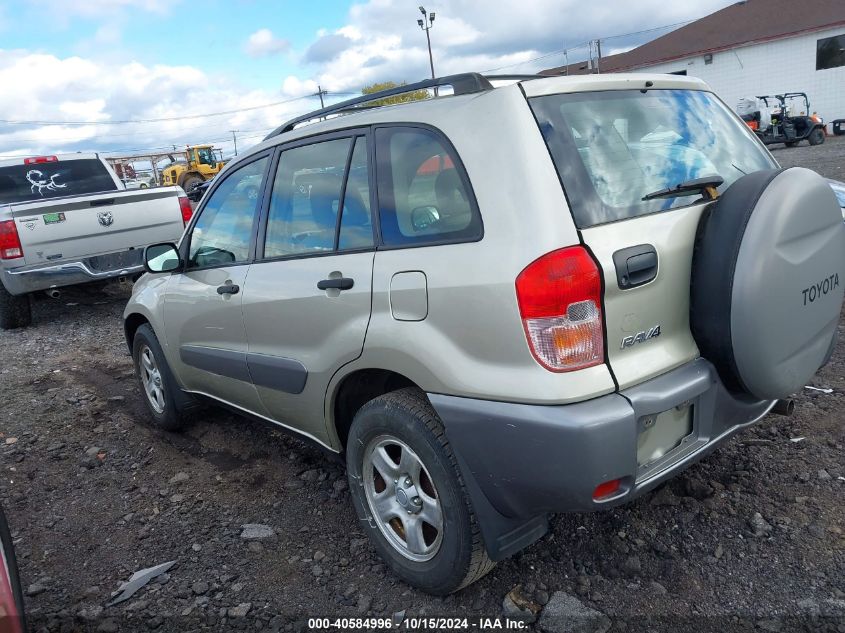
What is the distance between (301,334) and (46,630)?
1.56 metres

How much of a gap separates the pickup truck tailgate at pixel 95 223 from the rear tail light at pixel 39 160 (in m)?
2.43

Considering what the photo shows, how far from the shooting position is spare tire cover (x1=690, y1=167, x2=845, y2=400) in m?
2.19

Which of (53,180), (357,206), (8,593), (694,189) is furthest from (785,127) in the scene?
(8,593)

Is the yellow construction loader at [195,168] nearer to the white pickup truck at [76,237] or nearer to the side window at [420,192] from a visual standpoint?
the white pickup truck at [76,237]

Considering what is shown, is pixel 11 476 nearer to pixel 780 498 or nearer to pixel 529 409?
pixel 529 409

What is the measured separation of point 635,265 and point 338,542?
184 centimetres

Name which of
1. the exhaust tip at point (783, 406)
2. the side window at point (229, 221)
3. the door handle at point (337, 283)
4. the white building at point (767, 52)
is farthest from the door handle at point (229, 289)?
the white building at point (767, 52)

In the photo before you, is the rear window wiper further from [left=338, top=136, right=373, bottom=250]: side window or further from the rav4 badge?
[left=338, top=136, right=373, bottom=250]: side window

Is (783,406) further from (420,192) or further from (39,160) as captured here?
(39,160)

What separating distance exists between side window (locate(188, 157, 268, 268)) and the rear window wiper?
76.5 inches

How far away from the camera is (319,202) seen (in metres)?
2.94

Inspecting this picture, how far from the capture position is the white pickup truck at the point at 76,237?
6969mm

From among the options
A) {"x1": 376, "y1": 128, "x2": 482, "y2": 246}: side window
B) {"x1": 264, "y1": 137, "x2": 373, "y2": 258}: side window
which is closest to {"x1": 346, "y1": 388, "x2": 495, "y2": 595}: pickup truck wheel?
{"x1": 376, "y1": 128, "x2": 482, "y2": 246}: side window

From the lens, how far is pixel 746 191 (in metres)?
2.27
